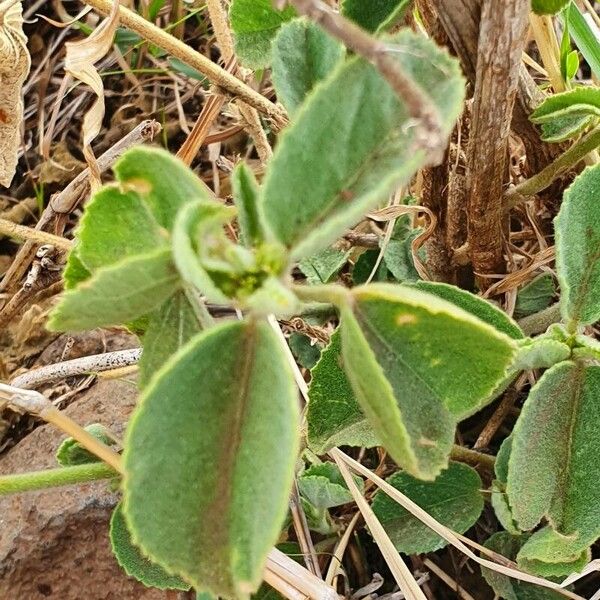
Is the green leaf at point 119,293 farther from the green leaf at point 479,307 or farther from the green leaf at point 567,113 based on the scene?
the green leaf at point 567,113

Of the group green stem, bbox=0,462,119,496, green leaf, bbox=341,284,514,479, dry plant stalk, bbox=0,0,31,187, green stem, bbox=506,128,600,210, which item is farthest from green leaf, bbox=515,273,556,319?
dry plant stalk, bbox=0,0,31,187

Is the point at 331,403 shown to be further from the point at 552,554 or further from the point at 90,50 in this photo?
the point at 90,50

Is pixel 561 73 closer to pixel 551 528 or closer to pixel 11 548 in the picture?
pixel 551 528

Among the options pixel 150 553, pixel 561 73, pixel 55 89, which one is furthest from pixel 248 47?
pixel 55 89

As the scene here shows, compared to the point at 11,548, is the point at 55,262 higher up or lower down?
higher up

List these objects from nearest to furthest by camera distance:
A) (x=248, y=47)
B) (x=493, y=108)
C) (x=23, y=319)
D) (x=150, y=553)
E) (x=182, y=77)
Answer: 1. (x=150, y=553)
2. (x=493, y=108)
3. (x=248, y=47)
4. (x=23, y=319)
5. (x=182, y=77)

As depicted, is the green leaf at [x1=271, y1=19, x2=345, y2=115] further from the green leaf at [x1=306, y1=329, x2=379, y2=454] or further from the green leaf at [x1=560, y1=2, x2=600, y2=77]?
the green leaf at [x1=560, y1=2, x2=600, y2=77]

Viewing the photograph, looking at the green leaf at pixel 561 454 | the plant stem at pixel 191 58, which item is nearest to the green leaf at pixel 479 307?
the green leaf at pixel 561 454
